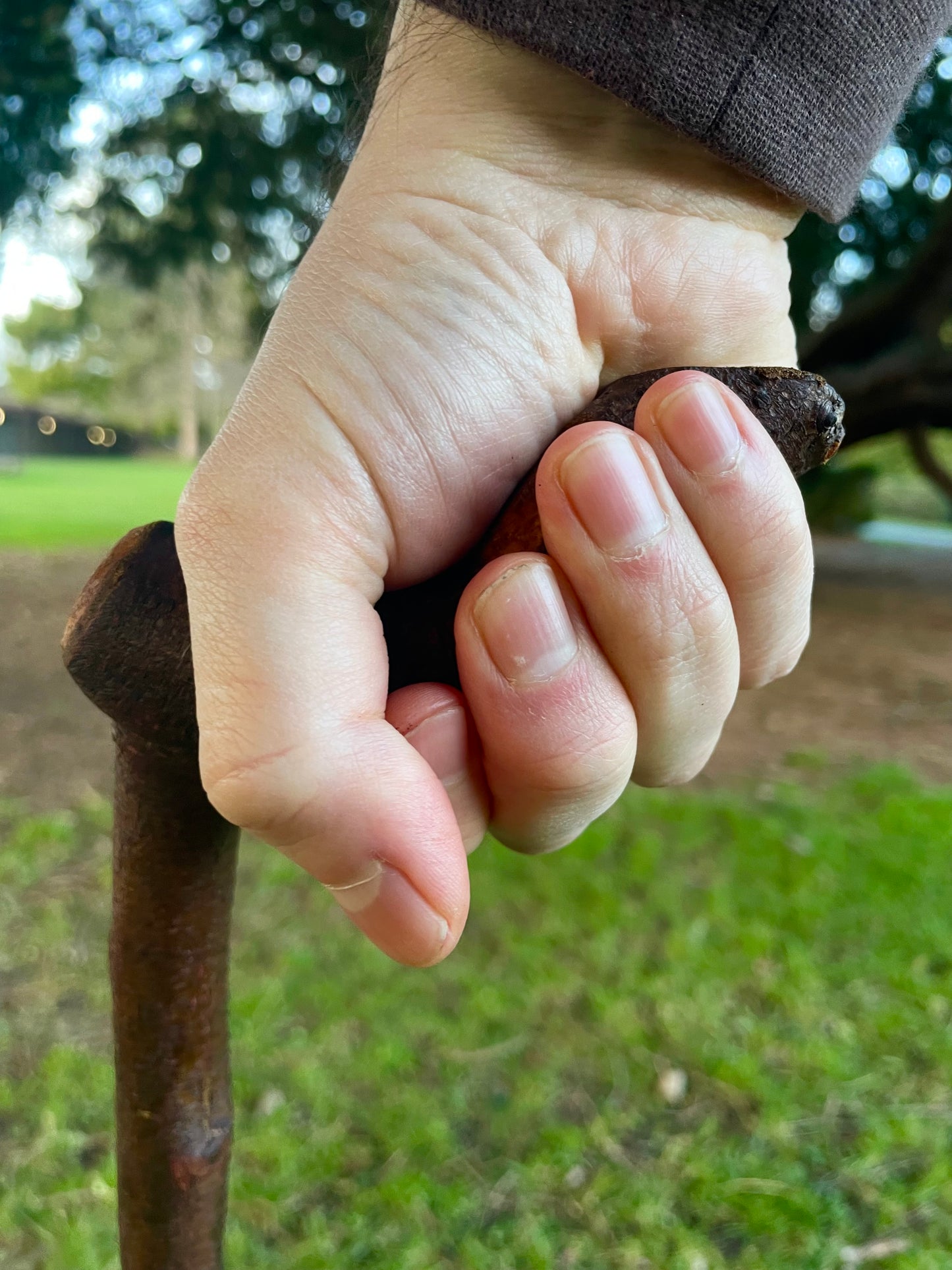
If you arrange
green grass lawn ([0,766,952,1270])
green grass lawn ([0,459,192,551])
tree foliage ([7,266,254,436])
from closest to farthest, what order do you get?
green grass lawn ([0,766,952,1270]) → tree foliage ([7,266,254,436]) → green grass lawn ([0,459,192,551])

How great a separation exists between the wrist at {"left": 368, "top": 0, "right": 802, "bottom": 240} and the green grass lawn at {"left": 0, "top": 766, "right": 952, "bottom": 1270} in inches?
71.7

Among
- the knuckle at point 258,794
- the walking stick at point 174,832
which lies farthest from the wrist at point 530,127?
the knuckle at point 258,794

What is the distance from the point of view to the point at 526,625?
73 centimetres

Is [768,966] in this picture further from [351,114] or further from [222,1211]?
[351,114]

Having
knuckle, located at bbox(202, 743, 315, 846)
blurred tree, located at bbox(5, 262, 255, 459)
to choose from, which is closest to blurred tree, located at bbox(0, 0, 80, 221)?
blurred tree, located at bbox(5, 262, 255, 459)

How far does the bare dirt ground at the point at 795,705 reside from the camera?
11.7ft

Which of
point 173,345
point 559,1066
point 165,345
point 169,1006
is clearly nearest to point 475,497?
point 169,1006

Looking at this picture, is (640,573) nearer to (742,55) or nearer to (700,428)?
(700,428)

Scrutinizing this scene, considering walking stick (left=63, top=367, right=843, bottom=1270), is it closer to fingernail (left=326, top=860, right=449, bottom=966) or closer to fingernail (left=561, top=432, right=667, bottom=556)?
fingernail (left=561, top=432, right=667, bottom=556)

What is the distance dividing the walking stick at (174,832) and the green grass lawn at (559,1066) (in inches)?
42.1

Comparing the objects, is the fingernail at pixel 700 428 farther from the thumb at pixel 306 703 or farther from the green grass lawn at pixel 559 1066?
the green grass lawn at pixel 559 1066

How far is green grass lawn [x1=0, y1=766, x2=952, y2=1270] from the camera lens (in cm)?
176

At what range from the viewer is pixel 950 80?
4.35 meters

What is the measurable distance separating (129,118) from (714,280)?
4.69 metres
